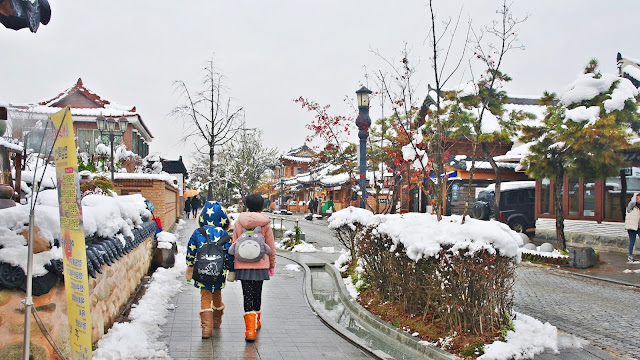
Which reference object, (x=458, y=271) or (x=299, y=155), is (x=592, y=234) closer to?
(x=458, y=271)

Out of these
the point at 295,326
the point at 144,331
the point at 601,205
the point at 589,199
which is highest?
the point at 589,199

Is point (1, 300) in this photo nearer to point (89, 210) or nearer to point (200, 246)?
point (89, 210)

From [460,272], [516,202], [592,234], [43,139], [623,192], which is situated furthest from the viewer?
[516,202]

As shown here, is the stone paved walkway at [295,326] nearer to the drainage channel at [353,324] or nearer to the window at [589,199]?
the drainage channel at [353,324]

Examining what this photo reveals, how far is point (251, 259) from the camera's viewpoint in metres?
6.41

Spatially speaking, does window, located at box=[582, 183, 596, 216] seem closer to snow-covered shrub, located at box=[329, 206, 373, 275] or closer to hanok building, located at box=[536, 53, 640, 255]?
hanok building, located at box=[536, 53, 640, 255]

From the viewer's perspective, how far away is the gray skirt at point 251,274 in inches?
253

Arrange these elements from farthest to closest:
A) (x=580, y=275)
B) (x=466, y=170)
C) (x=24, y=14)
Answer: (x=466, y=170) → (x=580, y=275) → (x=24, y=14)

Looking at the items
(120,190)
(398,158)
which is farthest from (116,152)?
(398,158)

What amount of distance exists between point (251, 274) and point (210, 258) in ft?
1.72

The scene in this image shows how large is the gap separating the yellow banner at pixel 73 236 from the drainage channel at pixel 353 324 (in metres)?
3.37

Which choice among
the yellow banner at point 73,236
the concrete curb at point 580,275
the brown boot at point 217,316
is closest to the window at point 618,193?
the concrete curb at point 580,275

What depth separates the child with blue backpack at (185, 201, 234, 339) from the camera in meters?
6.45

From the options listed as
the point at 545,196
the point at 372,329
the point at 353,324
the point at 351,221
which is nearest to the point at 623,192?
the point at 545,196
